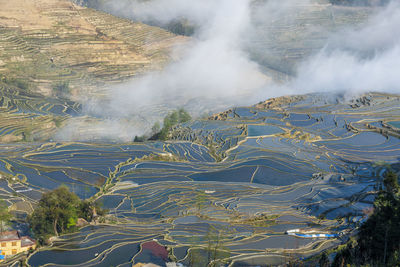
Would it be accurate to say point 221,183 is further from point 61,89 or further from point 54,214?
point 61,89

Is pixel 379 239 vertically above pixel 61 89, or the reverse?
pixel 379 239

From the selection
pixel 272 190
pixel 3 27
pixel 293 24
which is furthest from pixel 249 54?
pixel 272 190

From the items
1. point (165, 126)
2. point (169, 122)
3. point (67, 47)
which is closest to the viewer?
point (165, 126)

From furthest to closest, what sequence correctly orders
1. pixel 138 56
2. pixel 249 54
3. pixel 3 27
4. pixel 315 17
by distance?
pixel 315 17 < pixel 249 54 < pixel 138 56 < pixel 3 27

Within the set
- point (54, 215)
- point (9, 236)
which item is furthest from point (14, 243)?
point (54, 215)

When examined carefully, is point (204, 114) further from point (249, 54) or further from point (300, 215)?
point (300, 215)

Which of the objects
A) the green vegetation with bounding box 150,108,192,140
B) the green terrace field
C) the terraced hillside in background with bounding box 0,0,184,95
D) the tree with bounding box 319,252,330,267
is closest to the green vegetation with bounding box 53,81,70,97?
the terraced hillside in background with bounding box 0,0,184,95
